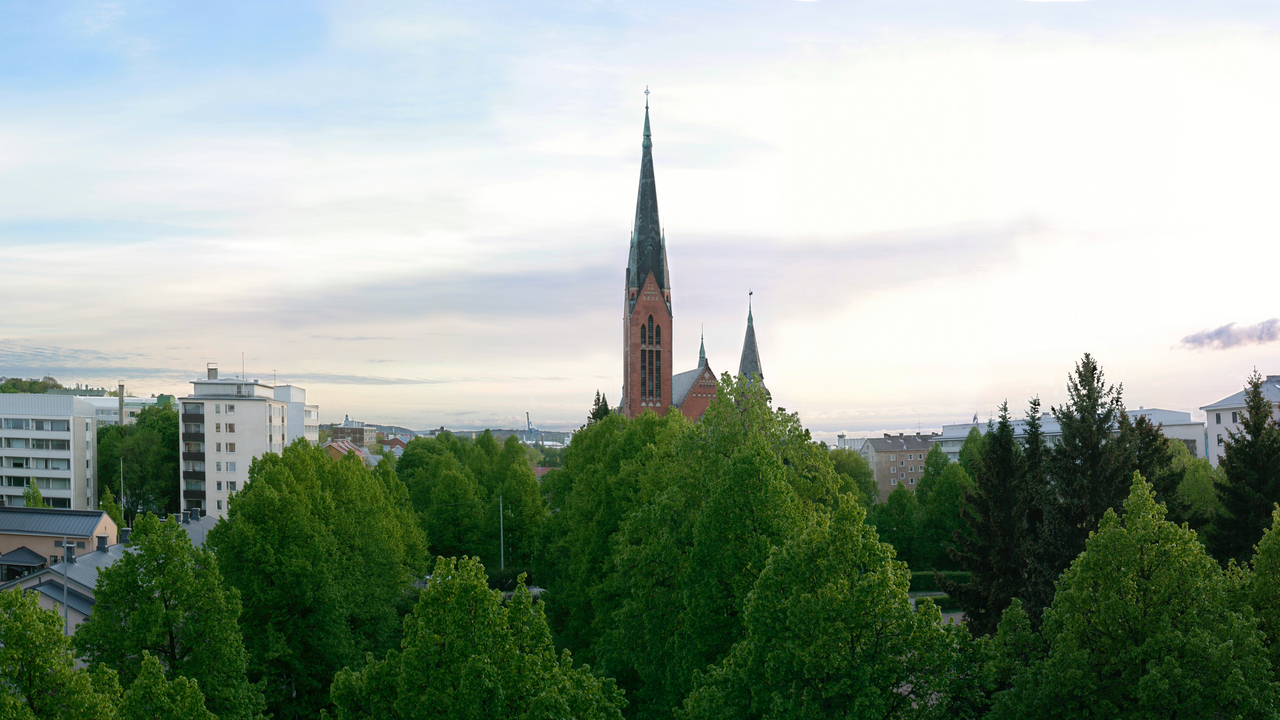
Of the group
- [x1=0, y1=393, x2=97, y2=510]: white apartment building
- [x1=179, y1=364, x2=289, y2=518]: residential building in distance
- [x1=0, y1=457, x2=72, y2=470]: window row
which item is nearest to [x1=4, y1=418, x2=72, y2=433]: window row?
[x1=0, y1=393, x2=97, y2=510]: white apartment building

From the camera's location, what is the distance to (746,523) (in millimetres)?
21531

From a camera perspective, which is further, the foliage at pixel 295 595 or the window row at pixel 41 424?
the window row at pixel 41 424

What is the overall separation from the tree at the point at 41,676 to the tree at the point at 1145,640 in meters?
17.0

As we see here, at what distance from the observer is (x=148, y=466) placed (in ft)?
264

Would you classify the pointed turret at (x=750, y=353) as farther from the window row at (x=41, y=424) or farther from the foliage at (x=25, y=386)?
the foliage at (x=25, y=386)

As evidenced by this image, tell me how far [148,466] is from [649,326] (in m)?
47.0

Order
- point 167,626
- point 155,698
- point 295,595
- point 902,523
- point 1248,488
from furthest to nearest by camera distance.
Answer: point 902,523
point 1248,488
point 295,595
point 167,626
point 155,698

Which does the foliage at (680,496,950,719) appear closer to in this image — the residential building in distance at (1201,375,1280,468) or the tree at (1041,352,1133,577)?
the tree at (1041,352,1133,577)

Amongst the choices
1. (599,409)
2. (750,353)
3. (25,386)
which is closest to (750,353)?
(750,353)

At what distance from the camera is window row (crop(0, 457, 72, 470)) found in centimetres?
8519

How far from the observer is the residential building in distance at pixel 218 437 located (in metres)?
74.2

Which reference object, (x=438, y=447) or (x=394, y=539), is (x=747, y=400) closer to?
(x=394, y=539)

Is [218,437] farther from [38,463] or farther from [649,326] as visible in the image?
[649,326]

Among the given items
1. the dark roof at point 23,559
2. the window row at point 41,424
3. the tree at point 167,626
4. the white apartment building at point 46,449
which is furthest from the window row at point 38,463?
the tree at point 167,626
